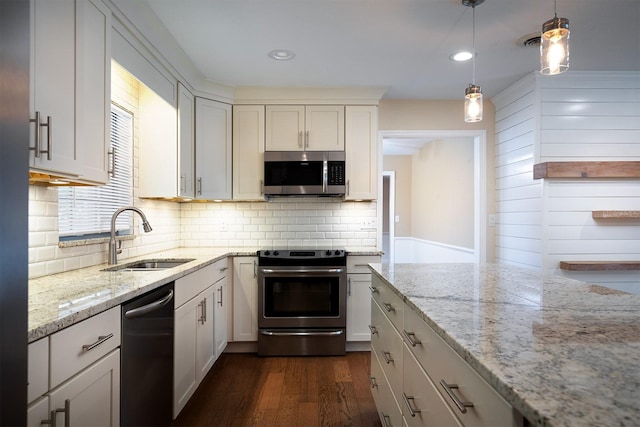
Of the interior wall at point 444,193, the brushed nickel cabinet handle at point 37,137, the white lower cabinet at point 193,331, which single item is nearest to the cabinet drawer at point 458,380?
the white lower cabinet at point 193,331

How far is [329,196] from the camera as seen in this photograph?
11.3 ft

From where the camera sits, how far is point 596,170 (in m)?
2.74

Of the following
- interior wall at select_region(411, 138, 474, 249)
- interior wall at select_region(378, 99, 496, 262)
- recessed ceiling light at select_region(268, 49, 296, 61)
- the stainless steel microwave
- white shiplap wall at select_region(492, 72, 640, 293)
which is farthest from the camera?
interior wall at select_region(411, 138, 474, 249)

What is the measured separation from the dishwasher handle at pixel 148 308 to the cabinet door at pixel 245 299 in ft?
3.99

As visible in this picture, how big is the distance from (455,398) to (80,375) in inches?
45.4

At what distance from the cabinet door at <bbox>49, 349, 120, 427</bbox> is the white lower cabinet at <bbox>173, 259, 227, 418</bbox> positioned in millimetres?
597

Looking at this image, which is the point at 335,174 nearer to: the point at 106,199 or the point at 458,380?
the point at 106,199

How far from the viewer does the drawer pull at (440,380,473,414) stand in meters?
→ 0.80

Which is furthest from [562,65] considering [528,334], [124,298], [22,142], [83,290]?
[83,290]

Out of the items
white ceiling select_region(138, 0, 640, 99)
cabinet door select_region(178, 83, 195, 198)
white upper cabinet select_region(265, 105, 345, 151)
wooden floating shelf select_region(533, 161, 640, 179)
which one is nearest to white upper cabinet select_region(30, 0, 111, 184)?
white ceiling select_region(138, 0, 640, 99)

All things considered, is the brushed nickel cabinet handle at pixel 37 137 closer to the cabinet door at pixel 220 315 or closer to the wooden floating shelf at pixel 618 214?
the cabinet door at pixel 220 315

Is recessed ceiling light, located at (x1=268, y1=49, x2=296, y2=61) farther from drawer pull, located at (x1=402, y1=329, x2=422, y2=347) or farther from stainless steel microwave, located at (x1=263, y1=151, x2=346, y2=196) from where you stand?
drawer pull, located at (x1=402, y1=329, x2=422, y2=347)

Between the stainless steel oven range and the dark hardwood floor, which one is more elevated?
the stainless steel oven range

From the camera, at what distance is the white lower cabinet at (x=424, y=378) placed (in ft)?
2.43
